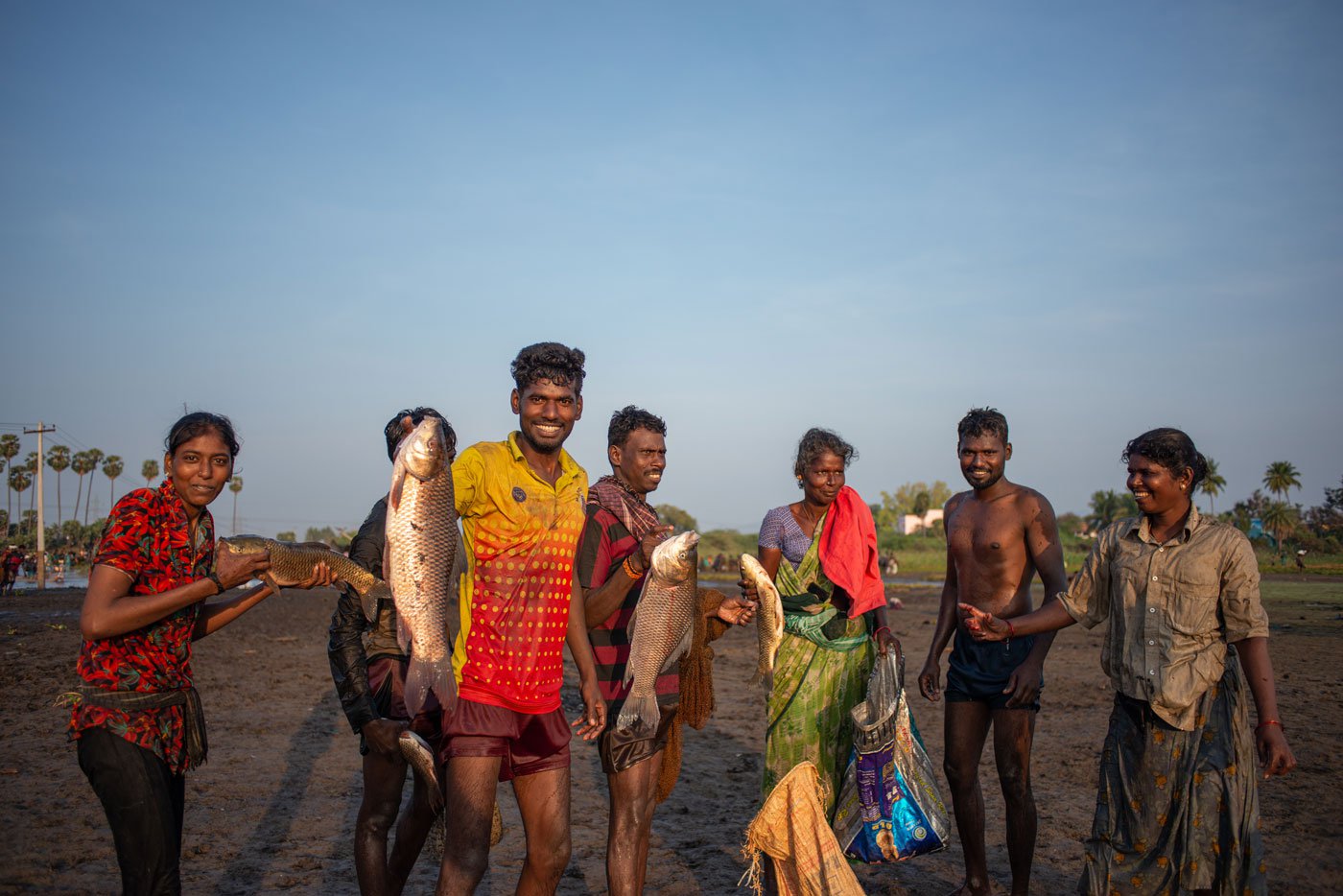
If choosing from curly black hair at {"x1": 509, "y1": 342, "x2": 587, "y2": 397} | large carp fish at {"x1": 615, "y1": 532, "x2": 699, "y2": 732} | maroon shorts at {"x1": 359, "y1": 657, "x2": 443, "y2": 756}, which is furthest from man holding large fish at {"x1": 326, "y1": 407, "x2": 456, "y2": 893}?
large carp fish at {"x1": 615, "y1": 532, "x2": 699, "y2": 732}

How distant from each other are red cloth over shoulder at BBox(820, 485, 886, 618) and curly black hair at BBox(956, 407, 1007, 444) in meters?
0.82

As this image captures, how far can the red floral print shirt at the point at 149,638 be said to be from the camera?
3.31m

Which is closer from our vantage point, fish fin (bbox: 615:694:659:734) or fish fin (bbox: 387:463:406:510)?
fish fin (bbox: 387:463:406:510)

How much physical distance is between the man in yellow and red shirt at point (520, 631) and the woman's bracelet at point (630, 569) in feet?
1.09

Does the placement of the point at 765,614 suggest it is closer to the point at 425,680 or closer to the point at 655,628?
the point at 655,628

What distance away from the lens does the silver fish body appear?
462 cm

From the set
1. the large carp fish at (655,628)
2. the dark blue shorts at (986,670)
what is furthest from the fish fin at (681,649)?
the dark blue shorts at (986,670)

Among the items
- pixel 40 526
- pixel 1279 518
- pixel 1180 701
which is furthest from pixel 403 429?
pixel 1279 518

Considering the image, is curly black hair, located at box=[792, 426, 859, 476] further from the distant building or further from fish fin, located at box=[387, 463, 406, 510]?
the distant building

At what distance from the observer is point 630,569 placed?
427 cm

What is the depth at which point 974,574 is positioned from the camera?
581cm

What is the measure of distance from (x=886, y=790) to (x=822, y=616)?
99cm

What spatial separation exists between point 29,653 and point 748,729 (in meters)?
12.4

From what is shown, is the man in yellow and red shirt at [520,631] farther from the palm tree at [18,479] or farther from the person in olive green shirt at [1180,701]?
the palm tree at [18,479]
